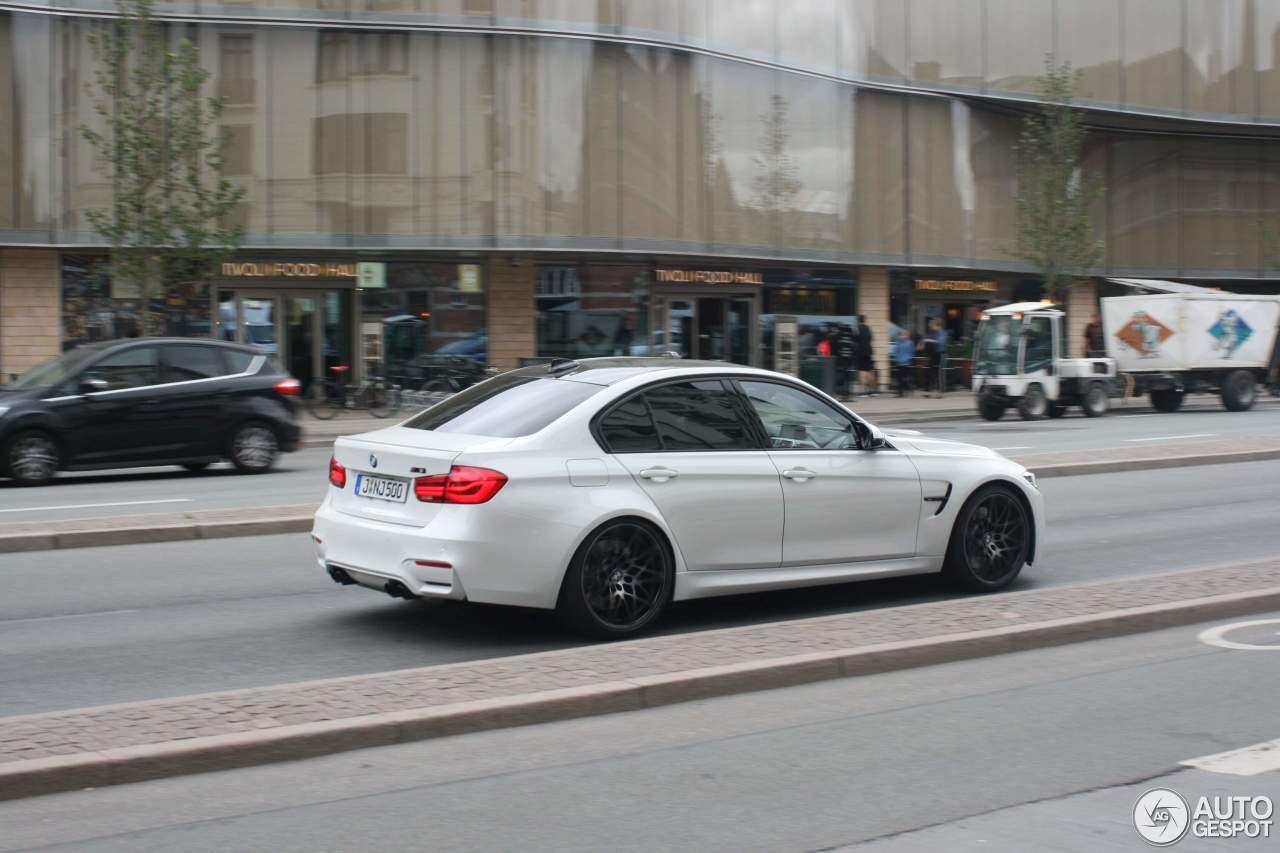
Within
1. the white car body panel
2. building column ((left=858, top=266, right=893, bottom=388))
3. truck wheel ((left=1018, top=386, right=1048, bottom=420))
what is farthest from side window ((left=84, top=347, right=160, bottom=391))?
building column ((left=858, top=266, right=893, bottom=388))

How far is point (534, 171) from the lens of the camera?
106 feet

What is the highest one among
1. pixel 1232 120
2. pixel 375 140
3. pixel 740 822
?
pixel 1232 120

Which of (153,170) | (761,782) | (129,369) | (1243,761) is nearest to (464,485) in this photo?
(761,782)

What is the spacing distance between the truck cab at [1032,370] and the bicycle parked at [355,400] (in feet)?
40.9

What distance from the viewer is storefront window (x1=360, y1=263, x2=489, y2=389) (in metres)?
33.1

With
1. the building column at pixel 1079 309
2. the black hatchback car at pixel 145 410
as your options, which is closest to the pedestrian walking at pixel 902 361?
the building column at pixel 1079 309

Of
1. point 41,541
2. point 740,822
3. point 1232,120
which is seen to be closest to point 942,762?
point 740,822

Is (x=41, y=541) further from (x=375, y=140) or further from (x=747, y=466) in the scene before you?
(x=375, y=140)

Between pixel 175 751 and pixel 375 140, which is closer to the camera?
pixel 175 751

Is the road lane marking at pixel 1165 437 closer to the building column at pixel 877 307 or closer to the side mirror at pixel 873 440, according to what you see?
the side mirror at pixel 873 440

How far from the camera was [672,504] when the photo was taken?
25.2 ft

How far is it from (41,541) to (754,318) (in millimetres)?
28098

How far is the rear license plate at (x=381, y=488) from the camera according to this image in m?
7.50

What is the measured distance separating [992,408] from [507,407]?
80.0ft
